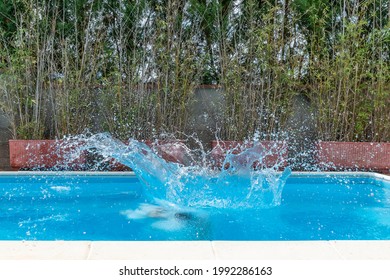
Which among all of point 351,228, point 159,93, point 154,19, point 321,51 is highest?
point 154,19

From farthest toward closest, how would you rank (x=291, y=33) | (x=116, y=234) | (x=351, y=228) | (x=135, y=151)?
(x=291, y=33) → (x=135, y=151) → (x=351, y=228) → (x=116, y=234)

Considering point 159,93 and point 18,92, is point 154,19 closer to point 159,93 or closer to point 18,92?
point 159,93

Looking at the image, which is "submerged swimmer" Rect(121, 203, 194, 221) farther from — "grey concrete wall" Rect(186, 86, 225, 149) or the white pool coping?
"grey concrete wall" Rect(186, 86, 225, 149)

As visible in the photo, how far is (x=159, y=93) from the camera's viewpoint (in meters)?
4.43

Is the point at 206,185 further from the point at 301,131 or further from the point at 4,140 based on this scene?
the point at 4,140

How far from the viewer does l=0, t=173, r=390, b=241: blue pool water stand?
6.79 feet
